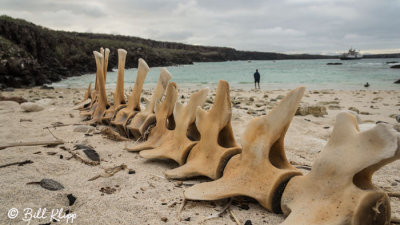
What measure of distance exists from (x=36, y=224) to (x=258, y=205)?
1.28 m

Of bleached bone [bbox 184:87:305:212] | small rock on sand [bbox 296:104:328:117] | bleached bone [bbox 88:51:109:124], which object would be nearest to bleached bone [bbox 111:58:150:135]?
bleached bone [bbox 88:51:109:124]

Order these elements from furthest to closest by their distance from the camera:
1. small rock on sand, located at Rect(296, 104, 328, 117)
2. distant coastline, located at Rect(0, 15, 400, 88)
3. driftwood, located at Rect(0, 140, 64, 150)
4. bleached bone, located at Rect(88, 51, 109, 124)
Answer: distant coastline, located at Rect(0, 15, 400, 88)
small rock on sand, located at Rect(296, 104, 328, 117)
bleached bone, located at Rect(88, 51, 109, 124)
driftwood, located at Rect(0, 140, 64, 150)

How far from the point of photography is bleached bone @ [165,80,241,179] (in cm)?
195

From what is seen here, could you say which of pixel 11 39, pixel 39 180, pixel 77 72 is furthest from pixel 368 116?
pixel 77 72

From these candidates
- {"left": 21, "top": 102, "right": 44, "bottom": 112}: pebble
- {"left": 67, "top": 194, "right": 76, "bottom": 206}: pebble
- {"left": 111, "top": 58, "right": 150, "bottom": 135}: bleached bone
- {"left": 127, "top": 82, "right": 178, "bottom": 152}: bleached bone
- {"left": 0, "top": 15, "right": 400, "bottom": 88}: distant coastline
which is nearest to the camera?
{"left": 67, "top": 194, "right": 76, "bottom": 206}: pebble

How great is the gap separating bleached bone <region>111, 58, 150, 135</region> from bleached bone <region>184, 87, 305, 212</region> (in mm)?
1820

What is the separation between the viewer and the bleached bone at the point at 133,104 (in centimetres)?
325

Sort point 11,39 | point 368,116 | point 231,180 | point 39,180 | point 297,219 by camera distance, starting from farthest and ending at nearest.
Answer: point 11,39
point 368,116
point 39,180
point 231,180
point 297,219

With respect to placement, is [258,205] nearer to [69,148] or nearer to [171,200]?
[171,200]

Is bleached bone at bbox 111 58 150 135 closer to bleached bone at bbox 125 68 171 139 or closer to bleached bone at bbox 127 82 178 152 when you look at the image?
bleached bone at bbox 125 68 171 139

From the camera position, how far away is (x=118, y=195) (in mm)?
1892

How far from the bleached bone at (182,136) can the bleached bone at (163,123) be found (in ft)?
0.44

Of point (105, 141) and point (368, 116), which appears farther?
point (368, 116)

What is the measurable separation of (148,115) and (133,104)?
457 millimetres
